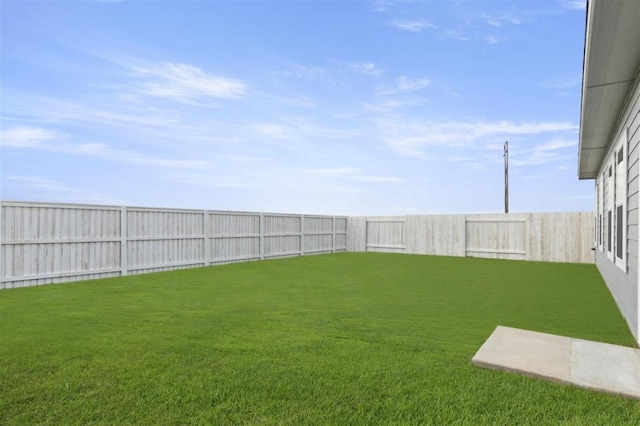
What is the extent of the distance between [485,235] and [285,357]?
15.0 meters

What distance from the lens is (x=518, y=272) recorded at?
1124 cm

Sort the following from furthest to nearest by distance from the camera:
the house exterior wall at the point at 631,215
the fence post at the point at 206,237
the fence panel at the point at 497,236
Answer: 1. the fence panel at the point at 497,236
2. the fence post at the point at 206,237
3. the house exterior wall at the point at 631,215

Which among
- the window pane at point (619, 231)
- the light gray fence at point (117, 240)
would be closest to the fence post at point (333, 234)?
the light gray fence at point (117, 240)

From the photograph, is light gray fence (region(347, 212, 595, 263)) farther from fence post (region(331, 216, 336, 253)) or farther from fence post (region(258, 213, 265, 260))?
fence post (region(258, 213, 265, 260))

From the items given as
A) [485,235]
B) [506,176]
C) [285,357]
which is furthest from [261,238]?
[506,176]

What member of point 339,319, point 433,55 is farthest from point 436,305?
point 433,55

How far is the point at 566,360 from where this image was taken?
11.5 feet

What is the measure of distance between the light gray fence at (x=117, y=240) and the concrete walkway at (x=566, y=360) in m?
9.21

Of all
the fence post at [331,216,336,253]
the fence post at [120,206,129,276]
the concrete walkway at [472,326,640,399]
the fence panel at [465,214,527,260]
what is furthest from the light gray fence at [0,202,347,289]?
the concrete walkway at [472,326,640,399]

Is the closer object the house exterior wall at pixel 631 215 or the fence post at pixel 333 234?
the house exterior wall at pixel 631 215

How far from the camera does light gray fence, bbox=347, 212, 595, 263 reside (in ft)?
47.9

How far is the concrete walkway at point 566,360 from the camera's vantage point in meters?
3.09

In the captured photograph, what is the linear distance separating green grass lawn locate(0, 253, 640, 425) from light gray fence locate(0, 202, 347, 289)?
4.75 ft

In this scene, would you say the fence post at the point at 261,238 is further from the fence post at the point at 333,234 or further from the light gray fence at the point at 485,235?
the light gray fence at the point at 485,235
